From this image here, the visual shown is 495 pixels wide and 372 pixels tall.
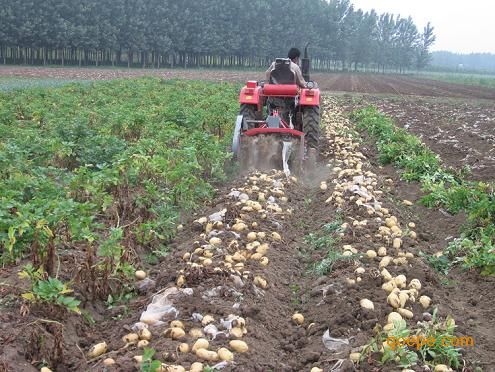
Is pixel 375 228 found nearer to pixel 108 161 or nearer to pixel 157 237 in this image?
Result: pixel 157 237

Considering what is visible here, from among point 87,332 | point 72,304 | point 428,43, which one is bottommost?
point 87,332

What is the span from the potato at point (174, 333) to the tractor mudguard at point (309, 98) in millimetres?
6720

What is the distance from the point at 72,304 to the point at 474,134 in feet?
47.1

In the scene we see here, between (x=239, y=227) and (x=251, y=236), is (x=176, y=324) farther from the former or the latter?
(x=239, y=227)

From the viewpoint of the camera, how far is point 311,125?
9.98 meters

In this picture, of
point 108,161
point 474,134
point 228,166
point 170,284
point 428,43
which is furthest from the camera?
point 428,43

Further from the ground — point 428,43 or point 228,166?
point 428,43

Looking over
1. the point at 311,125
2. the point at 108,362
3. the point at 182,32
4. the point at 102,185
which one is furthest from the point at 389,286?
the point at 182,32

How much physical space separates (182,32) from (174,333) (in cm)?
6425

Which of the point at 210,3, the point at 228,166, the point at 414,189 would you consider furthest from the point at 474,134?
the point at 210,3

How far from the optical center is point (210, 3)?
69.8 meters

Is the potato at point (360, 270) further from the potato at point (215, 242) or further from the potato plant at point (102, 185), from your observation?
the potato plant at point (102, 185)

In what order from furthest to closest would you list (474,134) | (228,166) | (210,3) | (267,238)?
(210,3) → (474,134) → (228,166) → (267,238)

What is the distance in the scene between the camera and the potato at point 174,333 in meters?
3.93
